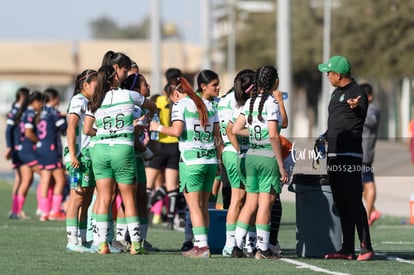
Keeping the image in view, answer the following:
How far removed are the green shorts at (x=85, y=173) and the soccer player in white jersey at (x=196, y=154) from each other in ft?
3.37

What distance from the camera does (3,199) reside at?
94.0ft

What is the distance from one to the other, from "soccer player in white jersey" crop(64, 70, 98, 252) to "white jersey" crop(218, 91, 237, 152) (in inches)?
57.9

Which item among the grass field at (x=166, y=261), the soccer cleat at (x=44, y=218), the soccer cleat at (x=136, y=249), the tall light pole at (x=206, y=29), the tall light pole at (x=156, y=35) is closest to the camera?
the grass field at (x=166, y=261)

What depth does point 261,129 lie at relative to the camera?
45.3ft

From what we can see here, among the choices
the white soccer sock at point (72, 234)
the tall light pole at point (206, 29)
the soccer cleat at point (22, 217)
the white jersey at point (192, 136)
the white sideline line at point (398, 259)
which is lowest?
the soccer cleat at point (22, 217)

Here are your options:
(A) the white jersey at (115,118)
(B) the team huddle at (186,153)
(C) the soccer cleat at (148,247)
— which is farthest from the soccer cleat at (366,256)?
(A) the white jersey at (115,118)

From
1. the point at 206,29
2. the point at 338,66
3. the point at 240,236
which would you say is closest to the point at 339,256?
the point at 240,236

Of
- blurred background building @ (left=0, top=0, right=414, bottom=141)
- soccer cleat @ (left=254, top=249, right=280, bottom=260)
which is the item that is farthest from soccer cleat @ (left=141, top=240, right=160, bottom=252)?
blurred background building @ (left=0, top=0, right=414, bottom=141)

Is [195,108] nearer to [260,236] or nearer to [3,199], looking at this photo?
[260,236]

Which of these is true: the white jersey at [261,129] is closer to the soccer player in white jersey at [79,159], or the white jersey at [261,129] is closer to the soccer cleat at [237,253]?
the soccer cleat at [237,253]

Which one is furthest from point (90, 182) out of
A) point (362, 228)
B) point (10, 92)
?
point (10, 92)

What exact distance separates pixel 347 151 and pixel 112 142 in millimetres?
2446

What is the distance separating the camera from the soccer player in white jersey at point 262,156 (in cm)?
1379

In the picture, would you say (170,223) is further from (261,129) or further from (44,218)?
(261,129)
